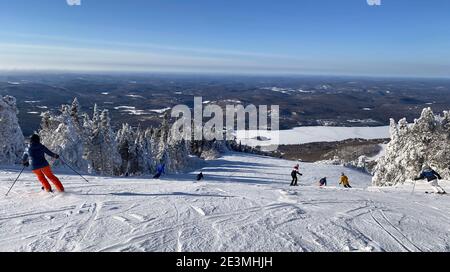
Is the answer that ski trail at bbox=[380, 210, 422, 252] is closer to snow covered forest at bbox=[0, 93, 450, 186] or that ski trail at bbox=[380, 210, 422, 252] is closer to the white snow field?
the white snow field

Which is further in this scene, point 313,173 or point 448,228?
point 313,173

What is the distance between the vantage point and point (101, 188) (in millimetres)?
12727

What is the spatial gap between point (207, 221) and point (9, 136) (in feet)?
86.9

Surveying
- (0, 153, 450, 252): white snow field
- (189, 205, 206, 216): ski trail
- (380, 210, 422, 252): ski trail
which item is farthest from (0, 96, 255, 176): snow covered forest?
(380, 210, 422, 252): ski trail

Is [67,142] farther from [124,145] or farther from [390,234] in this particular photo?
[390,234]

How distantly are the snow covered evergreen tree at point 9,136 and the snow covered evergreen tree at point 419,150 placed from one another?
32.6 metres

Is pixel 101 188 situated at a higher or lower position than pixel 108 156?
higher

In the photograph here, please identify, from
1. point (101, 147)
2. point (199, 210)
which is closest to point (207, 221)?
point (199, 210)

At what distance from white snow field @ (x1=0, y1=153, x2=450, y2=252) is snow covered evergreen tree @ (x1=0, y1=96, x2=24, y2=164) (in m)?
17.7

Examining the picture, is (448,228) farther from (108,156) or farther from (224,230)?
(108,156)

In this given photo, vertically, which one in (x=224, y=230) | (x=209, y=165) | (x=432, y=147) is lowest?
(x=209, y=165)
